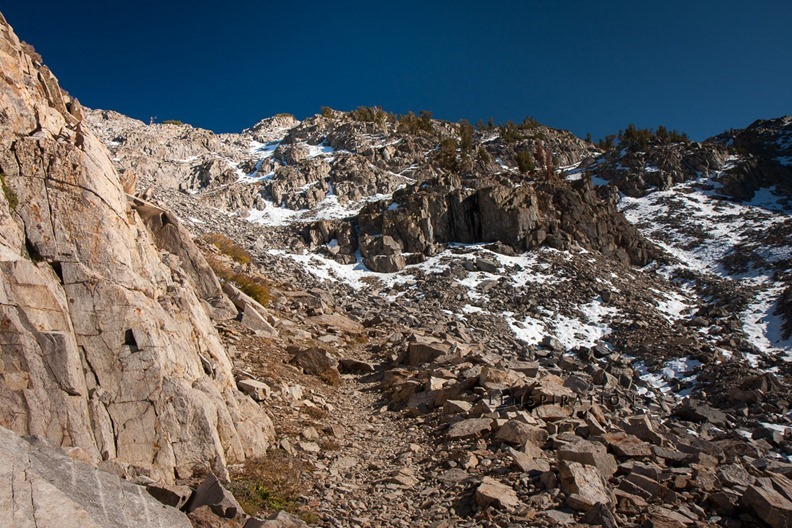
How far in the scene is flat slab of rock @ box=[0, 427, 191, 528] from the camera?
11.0 feet

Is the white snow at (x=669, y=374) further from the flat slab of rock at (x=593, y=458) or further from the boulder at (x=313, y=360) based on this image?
the boulder at (x=313, y=360)

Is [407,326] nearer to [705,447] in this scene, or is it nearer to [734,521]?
[705,447]

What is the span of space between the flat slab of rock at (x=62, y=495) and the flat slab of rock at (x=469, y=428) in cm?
589

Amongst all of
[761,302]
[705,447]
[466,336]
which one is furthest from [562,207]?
[705,447]

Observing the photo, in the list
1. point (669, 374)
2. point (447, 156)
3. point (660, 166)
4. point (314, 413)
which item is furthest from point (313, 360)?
point (660, 166)

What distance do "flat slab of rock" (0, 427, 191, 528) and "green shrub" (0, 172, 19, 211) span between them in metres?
4.11

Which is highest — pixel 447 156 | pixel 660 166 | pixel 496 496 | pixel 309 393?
pixel 447 156

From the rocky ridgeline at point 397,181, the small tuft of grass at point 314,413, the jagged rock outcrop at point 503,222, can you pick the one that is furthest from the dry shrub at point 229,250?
the small tuft of grass at point 314,413

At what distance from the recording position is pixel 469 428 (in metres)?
9.26

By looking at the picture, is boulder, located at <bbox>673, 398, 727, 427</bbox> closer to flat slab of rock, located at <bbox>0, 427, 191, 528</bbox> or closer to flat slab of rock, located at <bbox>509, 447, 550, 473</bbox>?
flat slab of rock, located at <bbox>509, 447, 550, 473</bbox>

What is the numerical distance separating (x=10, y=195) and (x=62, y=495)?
5.40 meters

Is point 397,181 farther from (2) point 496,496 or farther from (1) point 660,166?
(2) point 496,496

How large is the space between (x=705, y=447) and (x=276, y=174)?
5913 cm

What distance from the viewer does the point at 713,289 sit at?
33875 millimetres
